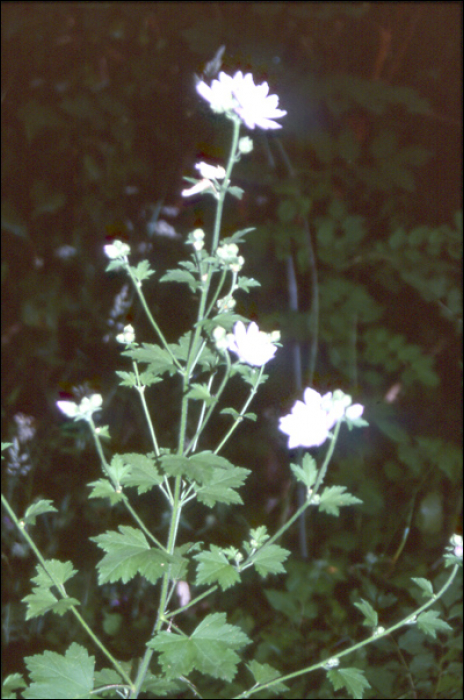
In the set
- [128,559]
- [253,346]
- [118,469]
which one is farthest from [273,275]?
[128,559]

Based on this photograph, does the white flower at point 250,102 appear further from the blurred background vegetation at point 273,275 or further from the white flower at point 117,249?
the blurred background vegetation at point 273,275

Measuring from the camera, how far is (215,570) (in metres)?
1.03

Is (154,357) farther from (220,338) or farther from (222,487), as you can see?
(222,487)

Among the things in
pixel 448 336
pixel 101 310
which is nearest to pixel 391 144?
pixel 448 336

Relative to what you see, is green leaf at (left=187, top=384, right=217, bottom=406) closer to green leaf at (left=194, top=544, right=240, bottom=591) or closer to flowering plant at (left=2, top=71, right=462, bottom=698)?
flowering plant at (left=2, top=71, right=462, bottom=698)

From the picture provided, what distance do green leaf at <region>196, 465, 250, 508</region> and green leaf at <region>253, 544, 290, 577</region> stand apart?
125mm

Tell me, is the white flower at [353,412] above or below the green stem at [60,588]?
above

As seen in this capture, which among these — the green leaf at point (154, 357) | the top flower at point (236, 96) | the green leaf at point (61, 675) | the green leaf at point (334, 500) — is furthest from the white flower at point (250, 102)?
the green leaf at point (61, 675)

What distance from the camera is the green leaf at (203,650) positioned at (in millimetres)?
996

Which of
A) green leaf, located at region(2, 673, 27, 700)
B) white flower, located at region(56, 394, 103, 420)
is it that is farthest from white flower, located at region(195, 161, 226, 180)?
green leaf, located at region(2, 673, 27, 700)

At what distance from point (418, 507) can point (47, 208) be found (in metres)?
2.33

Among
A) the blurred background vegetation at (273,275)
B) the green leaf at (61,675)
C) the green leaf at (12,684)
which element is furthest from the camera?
the blurred background vegetation at (273,275)

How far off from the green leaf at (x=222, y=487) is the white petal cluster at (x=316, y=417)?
0.36 ft

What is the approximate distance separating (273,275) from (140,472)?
1.88 m
